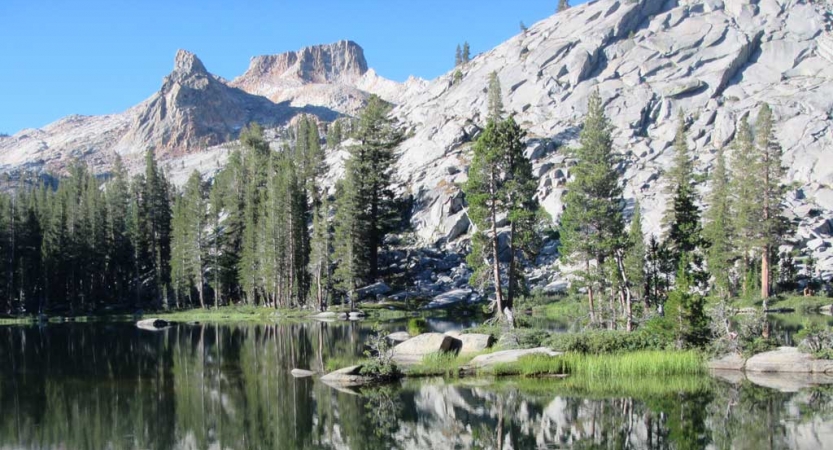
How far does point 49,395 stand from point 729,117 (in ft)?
404

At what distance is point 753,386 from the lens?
26531 mm

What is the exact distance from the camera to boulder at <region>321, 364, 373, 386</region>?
29.0m

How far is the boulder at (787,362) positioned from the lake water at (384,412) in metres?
3.25

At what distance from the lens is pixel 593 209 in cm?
4478

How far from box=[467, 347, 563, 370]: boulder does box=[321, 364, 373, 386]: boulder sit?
5.17 metres

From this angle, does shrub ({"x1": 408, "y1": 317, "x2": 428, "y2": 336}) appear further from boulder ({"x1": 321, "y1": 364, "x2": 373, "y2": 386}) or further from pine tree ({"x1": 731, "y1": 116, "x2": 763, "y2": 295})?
pine tree ({"x1": 731, "y1": 116, "x2": 763, "y2": 295})

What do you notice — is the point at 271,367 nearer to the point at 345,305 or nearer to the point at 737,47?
the point at 345,305

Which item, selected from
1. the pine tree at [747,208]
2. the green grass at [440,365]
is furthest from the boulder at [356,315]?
the pine tree at [747,208]

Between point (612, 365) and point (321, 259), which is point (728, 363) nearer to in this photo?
point (612, 365)

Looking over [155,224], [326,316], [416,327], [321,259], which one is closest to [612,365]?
[416,327]

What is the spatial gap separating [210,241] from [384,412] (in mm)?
83127

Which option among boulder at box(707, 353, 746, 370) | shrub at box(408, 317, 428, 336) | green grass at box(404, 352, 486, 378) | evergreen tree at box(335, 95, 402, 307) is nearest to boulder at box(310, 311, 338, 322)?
evergreen tree at box(335, 95, 402, 307)

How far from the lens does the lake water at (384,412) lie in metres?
19.6

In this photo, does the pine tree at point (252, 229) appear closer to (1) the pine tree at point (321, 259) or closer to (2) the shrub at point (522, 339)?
(1) the pine tree at point (321, 259)
